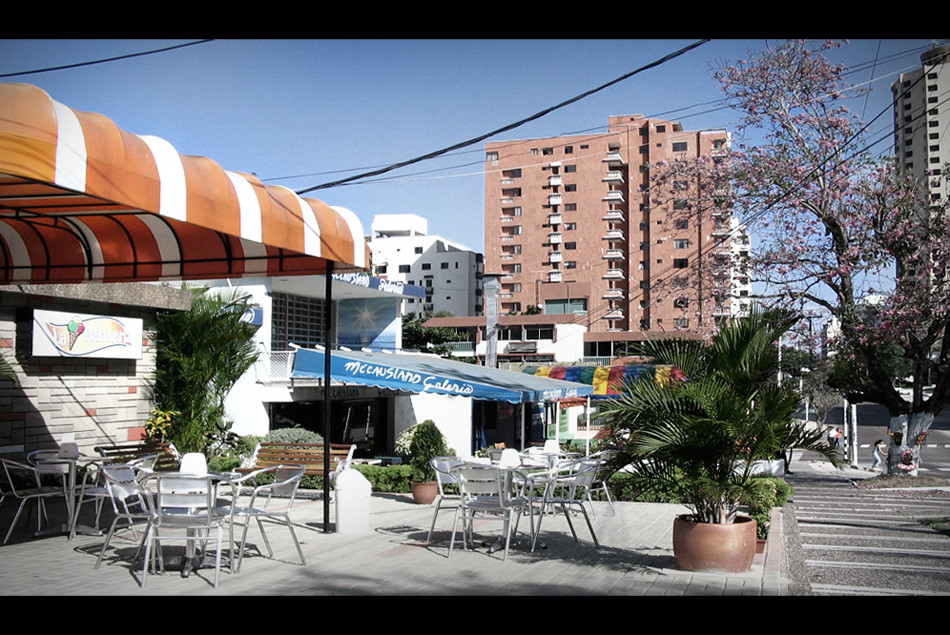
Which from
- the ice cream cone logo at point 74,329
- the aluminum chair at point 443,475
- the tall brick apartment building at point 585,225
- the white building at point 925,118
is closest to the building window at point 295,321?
the ice cream cone logo at point 74,329

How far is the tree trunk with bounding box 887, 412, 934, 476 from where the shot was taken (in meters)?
22.2

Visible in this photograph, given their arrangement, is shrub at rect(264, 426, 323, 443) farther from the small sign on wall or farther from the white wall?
the white wall

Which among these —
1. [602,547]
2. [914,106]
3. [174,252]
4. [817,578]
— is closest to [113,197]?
[174,252]

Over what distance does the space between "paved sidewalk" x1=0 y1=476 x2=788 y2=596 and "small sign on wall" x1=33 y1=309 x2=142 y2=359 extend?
277 centimetres

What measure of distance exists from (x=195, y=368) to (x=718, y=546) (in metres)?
11.5

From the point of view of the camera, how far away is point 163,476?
6793 mm

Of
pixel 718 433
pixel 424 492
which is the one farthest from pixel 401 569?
pixel 424 492

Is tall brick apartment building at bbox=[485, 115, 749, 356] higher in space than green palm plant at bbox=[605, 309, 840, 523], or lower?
higher

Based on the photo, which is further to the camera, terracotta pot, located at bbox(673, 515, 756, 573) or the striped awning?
terracotta pot, located at bbox(673, 515, 756, 573)

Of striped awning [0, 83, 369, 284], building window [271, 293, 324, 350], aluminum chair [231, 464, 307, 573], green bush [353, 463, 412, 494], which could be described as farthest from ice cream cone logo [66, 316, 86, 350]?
building window [271, 293, 324, 350]
